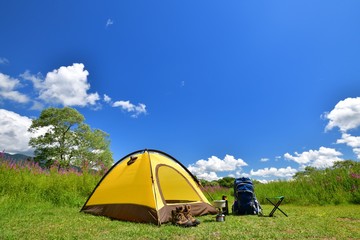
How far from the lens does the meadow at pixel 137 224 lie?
6047 mm

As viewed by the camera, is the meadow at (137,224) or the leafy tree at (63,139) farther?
the leafy tree at (63,139)

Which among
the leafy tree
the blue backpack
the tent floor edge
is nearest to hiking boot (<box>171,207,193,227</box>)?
the tent floor edge

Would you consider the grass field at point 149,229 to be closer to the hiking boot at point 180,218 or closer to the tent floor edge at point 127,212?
the hiking boot at point 180,218

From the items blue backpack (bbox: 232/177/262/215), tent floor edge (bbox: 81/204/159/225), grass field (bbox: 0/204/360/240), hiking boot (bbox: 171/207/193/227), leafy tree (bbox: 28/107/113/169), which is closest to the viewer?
grass field (bbox: 0/204/360/240)

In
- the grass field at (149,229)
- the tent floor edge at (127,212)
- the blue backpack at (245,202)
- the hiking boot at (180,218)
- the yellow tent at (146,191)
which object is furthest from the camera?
the blue backpack at (245,202)

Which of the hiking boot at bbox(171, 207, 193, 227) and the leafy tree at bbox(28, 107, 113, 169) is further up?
the leafy tree at bbox(28, 107, 113, 169)

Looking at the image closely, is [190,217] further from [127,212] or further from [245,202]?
[245,202]

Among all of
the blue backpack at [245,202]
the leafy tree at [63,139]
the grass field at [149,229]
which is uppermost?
the leafy tree at [63,139]

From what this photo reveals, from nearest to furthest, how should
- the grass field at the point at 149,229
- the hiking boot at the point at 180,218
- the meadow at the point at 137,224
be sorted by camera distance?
the grass field at the point at 149,229
the meadow at the point at 137,224
the hiking boot at the point at 180,218

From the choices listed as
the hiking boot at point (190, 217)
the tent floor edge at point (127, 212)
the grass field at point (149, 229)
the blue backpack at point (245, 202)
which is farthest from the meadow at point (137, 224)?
the blue backpack at point (245, 202)

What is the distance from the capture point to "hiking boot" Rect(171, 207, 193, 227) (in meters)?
6.99

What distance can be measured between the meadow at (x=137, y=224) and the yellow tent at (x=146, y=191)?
1.36 ft

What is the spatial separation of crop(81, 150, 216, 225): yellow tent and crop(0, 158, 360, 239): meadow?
1.36ft

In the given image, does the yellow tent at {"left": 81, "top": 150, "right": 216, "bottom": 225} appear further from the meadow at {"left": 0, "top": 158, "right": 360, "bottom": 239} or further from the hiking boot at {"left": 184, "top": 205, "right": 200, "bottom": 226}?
the hiking boot at {"left": 184, "top": 205, "right": 200, "bottom": 226}
